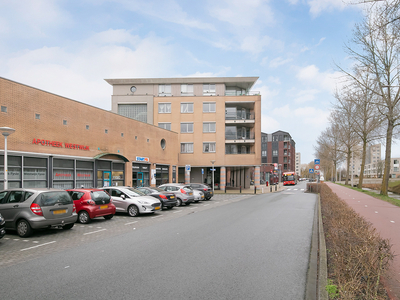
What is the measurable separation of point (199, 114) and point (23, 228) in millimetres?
33491

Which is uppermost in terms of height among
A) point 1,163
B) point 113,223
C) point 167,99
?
point 167,99

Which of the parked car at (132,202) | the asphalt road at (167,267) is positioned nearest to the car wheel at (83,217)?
the asphalt road at (167,267)

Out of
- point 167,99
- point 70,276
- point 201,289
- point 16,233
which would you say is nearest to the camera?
point 201,289

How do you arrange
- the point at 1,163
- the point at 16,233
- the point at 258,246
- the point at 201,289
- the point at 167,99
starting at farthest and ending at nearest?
the point at 167,99 < the point at 1,163 < the point at 16,233 < the point at 258,246 < the point at 201,289

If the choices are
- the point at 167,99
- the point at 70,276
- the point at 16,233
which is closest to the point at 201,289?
the point at 70,276

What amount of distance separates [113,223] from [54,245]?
14.1 feet

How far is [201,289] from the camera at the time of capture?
493 cm

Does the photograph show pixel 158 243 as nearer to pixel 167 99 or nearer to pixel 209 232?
pixel 209 232

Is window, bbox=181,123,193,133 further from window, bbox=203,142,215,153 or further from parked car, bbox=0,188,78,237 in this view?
parked car, bbox=0,188,78,237

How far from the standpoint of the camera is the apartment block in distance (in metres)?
41.4

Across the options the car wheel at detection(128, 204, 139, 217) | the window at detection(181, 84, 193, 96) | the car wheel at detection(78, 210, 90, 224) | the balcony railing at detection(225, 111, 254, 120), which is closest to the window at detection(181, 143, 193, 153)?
the balcony railing at detection(225, 111, 254, 120)

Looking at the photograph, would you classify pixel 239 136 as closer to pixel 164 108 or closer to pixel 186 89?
pixel 186 89

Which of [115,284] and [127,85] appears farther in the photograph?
[127,85]

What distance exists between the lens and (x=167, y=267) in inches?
240
